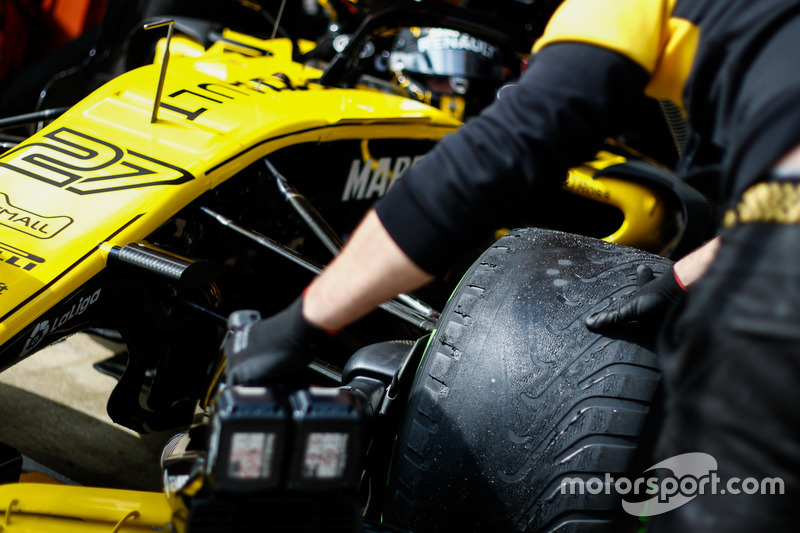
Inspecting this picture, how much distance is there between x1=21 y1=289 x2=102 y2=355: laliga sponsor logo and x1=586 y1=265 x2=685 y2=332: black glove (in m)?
0.94

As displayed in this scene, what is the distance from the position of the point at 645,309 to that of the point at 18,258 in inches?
44.3

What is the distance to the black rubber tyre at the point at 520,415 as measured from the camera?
3.83 feet

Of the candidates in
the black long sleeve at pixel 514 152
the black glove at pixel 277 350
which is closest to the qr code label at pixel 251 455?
the black glove at pixel 277 350

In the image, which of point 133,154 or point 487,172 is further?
point 133,154

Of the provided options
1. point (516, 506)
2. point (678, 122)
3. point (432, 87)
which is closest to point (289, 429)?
point (516, 506)

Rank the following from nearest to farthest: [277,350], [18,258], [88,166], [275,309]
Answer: [277,350], [18,258], [88,166], [275,309]

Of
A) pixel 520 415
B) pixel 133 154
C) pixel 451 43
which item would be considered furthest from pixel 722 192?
pixel 451 43

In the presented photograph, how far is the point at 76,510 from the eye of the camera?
117 cm

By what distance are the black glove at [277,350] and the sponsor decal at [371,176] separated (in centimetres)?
126

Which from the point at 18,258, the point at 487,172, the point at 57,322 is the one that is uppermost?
the point at 487,172

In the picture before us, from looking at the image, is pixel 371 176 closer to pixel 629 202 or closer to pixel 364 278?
pixel 629 202

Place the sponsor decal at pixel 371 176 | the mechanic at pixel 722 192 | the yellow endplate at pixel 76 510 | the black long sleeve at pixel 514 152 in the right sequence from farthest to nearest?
the sponsor decal at pixel 371 176, the yellow endplate at pixel 76 510, the black long sleeve at pixel 514 152, the mechanic at pixel 722 192

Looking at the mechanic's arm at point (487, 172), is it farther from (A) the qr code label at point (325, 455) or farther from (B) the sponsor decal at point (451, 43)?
(B) the sponsor decal at point (451, 43)

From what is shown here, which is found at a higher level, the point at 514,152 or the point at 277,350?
the point at 514,152
